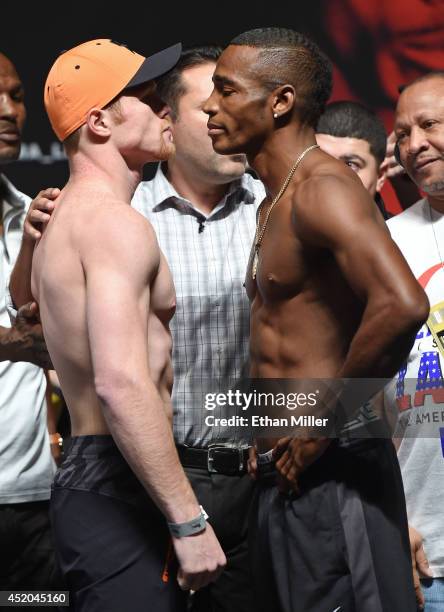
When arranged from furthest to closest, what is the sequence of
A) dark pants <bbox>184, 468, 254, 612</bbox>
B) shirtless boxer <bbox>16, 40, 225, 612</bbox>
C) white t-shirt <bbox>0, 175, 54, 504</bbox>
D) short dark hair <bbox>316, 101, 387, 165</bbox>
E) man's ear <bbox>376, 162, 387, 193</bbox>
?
man's ear <bbox>376, 162, 387, 193</bbox> → short dark hair <bbox>316, 101, 387, 165</bbox> → white t-shirt <bbox>0, 175, 54, 504</bbox> → dark pants <bbox>184, 468, 254, 612</bbox> → shirtless boxer <bbox>16, 40, 225, 612</bbox>

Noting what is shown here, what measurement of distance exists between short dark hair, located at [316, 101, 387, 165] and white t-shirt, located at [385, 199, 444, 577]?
2.00 feet

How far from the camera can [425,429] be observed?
2.28 m

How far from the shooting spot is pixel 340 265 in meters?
1.77

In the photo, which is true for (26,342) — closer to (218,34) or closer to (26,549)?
(26,549)

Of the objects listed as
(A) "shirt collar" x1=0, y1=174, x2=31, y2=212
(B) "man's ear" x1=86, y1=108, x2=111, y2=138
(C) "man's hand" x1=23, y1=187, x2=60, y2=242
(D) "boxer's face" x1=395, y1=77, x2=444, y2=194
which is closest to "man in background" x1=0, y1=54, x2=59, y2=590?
(A) "shirt collar" x1=0, y1=174, x2=31, y2=212

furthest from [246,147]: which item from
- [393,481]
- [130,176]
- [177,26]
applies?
[177,26]

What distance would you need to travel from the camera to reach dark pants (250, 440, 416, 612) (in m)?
1.86

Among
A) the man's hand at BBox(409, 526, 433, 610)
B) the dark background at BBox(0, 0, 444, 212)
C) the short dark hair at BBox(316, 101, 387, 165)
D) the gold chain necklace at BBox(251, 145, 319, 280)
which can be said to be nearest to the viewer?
the gold chain necklace at BBox(251, 145, 319, 280)

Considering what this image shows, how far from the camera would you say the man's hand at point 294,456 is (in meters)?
1.86

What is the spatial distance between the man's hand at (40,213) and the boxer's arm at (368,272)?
53 centimetres

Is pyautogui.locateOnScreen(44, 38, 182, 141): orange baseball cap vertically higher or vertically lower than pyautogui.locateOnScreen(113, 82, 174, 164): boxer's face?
higher

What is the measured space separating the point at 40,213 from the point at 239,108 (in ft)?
1.49

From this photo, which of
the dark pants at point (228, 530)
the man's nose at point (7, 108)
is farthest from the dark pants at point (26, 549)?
the man's nose at point (7, 108)

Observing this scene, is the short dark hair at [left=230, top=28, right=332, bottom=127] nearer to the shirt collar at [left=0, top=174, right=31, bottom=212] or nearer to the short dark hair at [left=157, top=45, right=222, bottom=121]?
the short dark hair at [left=157, top=45, right=222, bottom=121]
